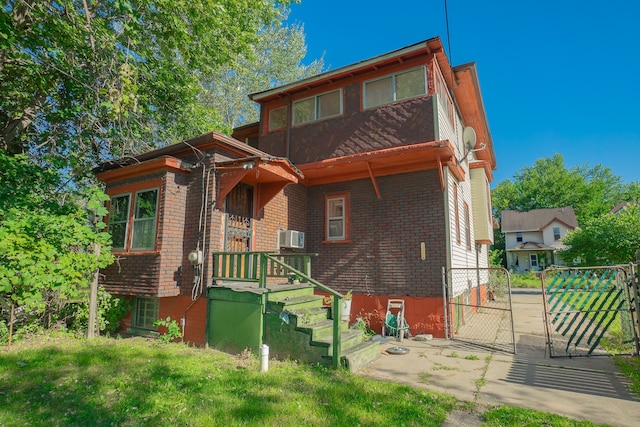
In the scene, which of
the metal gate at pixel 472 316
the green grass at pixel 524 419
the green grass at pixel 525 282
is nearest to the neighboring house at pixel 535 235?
the green grass at pixel 525 282

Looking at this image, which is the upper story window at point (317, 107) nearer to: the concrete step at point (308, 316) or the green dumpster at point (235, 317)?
the green dumpster at point (235, 317)

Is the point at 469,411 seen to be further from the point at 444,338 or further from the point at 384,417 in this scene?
the point at 444,338

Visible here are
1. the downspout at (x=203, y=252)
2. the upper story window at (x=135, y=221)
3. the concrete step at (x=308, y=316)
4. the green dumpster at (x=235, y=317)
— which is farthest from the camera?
the upper story window at (x=135, y=221)

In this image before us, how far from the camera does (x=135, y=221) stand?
805 centimetres

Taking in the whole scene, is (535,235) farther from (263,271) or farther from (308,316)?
(263,271)

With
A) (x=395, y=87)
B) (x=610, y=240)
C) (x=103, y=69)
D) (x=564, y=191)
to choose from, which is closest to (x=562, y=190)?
(x=564, y=191)

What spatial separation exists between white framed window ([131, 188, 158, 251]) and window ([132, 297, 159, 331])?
1.47 m

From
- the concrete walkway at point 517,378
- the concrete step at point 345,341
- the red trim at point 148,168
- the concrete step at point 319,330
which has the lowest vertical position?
the concrete walkway at point 517,378

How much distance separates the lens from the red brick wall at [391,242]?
8.14 m

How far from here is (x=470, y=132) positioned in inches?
424

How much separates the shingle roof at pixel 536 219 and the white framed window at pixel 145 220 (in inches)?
1644

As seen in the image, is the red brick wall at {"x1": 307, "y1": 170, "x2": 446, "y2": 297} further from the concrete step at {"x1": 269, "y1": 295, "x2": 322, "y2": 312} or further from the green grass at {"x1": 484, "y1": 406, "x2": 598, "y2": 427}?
the green grass at {"x1": 484, "y1": 406, "x2": 598, "y2": 427}

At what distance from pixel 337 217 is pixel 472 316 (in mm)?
5662

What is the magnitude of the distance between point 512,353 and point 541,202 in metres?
47.8
